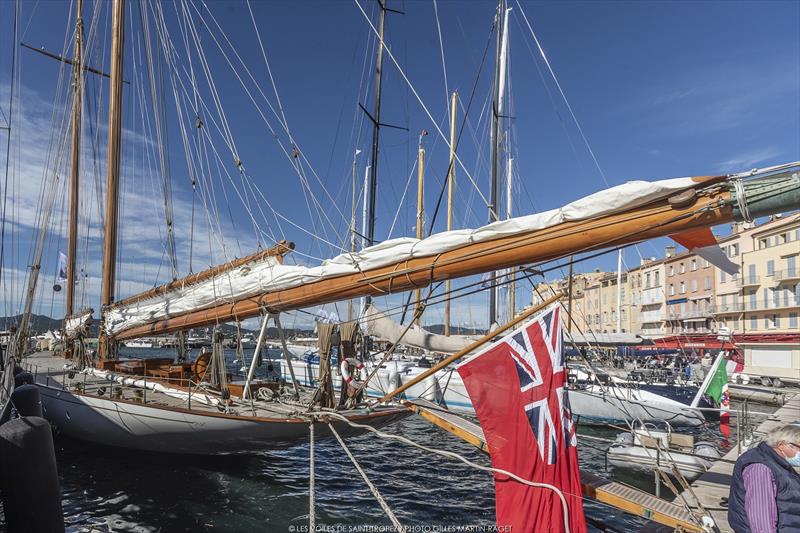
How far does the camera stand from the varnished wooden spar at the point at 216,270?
396 inches

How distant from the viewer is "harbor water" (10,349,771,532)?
326 inches

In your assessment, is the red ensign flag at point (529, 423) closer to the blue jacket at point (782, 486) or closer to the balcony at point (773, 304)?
the blue jacket at point (782, 486)

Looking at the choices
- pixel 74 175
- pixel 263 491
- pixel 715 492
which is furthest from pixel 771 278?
pixel 74 175

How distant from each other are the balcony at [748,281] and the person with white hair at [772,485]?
54.9 meters

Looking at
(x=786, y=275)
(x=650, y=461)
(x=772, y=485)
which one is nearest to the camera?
(x=772, y=485)

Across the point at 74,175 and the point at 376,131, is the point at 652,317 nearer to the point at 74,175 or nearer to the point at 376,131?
the point at 376,131

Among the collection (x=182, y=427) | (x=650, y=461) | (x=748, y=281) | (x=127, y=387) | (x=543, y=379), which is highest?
(x=748, y=281)

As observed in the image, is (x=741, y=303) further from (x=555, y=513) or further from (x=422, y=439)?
(x=555, y=513)

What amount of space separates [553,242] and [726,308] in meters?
56.8

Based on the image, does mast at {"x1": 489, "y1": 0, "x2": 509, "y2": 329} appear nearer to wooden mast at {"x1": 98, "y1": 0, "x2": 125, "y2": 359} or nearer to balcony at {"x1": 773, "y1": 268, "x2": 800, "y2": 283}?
wooden mast at {"x1": 98, "y1": 0, "x2": 125, "y2": 359}

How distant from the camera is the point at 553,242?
19.2 ft

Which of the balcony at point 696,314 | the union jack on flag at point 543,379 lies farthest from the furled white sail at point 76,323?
the balcony at point 696,314

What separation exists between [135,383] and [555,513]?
11367 mm

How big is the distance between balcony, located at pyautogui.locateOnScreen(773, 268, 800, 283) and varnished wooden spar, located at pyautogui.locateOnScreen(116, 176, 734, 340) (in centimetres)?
5145
